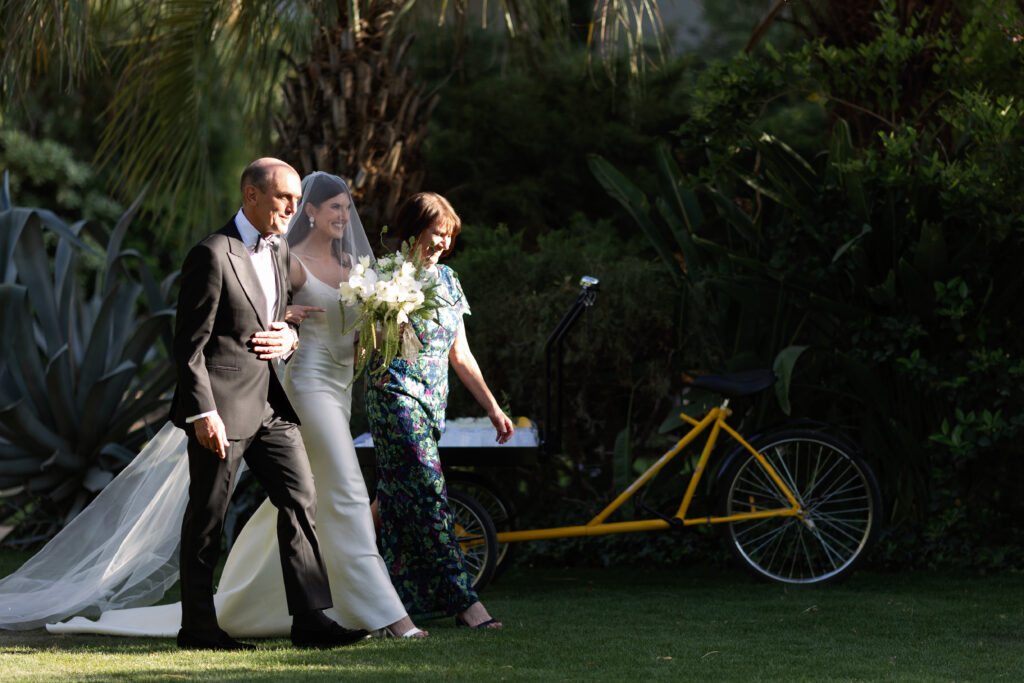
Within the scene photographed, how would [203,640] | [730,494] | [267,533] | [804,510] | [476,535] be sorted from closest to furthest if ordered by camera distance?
1. [203,640]
2. [267,533]
3. [476,535]
4. [804,510]
5. [730,494]

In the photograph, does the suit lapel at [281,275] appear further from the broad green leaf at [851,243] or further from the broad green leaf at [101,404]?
the broad green leaf at [101,404]

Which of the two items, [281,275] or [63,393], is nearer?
[281,275]

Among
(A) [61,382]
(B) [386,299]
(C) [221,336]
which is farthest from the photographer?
(A) [61,382]

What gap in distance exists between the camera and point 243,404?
423 centimetres

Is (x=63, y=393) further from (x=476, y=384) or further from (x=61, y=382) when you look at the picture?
(x=476, y=384)

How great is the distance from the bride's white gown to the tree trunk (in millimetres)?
2681

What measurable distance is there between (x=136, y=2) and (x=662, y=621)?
5220 millimetres

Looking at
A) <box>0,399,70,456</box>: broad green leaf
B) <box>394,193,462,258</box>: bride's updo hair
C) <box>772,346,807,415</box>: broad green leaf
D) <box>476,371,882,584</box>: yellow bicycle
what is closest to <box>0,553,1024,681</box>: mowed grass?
<box>476,371,882,584</box>: yellow bicycle

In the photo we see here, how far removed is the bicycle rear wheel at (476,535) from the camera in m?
5.71

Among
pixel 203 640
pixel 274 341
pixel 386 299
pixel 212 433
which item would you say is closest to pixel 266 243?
pixel 274 341

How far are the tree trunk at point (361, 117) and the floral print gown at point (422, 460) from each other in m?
2.55

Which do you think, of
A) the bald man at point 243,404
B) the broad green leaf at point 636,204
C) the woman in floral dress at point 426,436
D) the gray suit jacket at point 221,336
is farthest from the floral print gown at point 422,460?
the broad green leaf at point 636,204

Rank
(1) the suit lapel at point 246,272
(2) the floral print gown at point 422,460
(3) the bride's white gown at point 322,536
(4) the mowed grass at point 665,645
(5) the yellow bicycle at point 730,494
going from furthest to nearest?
(5) the yellow bicycle at point 730,494 < (2) the floral print gown at point 422,460 < (3) the bride's white gown at point 322,536 < (1) the suit lapel at point 246,272 < (4) the mowed grass at point 665,645

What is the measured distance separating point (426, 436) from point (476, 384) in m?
0.30
